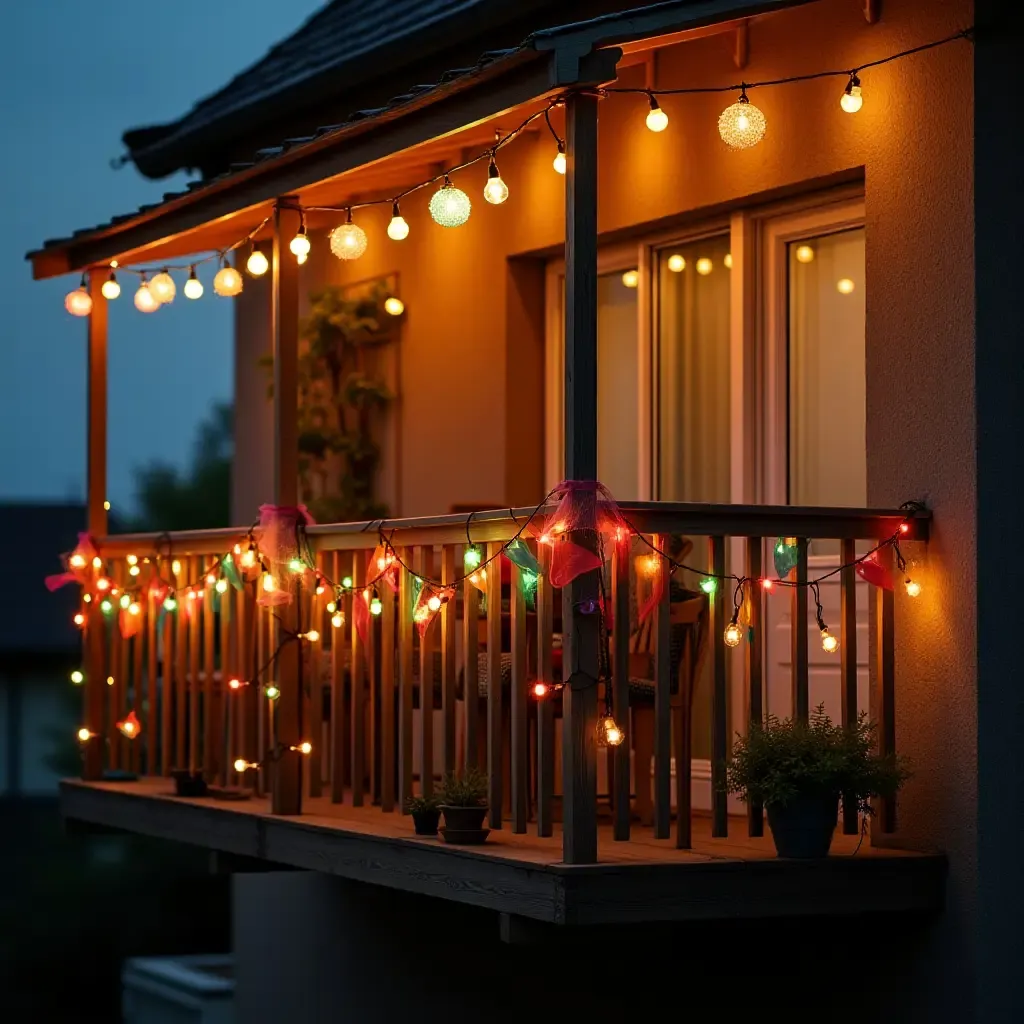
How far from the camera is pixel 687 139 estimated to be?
7723 millimetres

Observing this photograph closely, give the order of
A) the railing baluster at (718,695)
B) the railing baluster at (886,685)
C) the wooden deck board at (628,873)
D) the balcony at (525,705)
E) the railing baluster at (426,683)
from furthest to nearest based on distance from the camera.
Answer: the railing baluster at (426,683), the railing baluster at (886,685), the railing baluster at (718,695), the balcony at (525,705), the wooden deck board at (628,873)

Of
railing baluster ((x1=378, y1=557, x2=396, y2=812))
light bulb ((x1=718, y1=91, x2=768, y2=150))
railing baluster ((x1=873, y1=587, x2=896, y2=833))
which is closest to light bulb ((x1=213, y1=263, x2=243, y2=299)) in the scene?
railing baluster ((x1=378, y1=557, x2=396, y2=812))

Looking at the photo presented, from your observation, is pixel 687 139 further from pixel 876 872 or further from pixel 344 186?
pixel 876 872

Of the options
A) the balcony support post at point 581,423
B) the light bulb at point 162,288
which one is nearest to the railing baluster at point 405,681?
the balcony support post at point 581,423

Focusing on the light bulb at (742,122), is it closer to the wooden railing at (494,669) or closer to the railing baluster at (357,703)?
the wooden railing at (494,669)

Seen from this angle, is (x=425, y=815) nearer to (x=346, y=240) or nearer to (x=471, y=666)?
(x=471, y=666)

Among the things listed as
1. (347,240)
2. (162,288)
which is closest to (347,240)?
(347,240)

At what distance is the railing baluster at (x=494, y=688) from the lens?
6113mm

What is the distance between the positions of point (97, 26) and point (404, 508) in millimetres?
114272

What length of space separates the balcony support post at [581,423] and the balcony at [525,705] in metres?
0.01

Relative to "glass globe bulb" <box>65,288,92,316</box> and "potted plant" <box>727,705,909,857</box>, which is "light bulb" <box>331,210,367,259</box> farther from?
"potted plant" <box>727,705,909,857</box>

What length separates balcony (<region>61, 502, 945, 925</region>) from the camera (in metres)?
5.77

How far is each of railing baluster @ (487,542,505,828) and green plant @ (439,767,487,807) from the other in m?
0.04

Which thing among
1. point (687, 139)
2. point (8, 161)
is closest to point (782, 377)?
point (687, 139)
